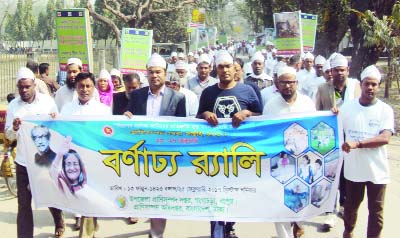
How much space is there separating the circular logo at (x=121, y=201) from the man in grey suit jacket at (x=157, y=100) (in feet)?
1.12

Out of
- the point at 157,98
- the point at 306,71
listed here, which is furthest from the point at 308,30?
the point at 157,98

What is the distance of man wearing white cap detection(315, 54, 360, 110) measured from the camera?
6285 mm

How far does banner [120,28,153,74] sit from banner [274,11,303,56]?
11.9 feet

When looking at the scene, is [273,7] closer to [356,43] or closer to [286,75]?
[356,43]

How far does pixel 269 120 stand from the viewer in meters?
5.14

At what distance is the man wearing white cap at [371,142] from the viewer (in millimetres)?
4879

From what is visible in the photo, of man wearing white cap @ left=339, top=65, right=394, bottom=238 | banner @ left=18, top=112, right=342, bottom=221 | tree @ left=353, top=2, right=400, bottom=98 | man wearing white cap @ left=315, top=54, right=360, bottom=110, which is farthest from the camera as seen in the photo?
tree @ left=353, top=2, right=400, bottom=98

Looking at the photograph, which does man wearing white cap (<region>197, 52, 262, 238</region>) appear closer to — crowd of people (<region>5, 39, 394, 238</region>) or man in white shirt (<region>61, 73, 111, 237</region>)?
crowd of people (<region>5, 39, 394, 238</region>)

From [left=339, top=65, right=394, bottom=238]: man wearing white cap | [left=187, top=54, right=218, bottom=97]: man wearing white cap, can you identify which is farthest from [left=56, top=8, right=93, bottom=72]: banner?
[left=339, top=65, right=394, bottom=238]: man wearing white cap

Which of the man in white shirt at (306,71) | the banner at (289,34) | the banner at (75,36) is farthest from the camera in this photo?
the banner at (289,34)

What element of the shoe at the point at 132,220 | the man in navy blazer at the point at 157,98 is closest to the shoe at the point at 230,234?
the shoe at the point at 132,220

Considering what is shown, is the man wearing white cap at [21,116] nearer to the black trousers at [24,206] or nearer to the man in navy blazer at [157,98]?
the black trousers at [24,206]

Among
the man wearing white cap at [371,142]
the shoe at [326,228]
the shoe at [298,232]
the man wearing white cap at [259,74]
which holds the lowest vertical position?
the shoe at [326,228]

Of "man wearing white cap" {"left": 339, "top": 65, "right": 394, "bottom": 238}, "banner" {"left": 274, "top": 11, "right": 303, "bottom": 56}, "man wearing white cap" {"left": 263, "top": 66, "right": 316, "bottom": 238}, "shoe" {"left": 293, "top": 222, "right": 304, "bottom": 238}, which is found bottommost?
"shoe" {"left": 293, "top": 222, "right": 304, "bottom": 238}
